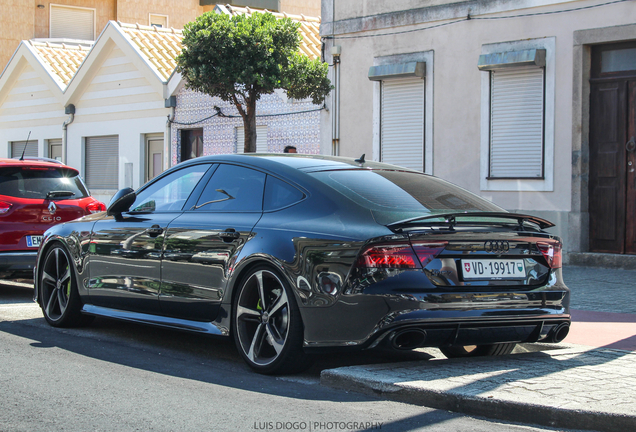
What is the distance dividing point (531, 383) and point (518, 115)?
10.1 m

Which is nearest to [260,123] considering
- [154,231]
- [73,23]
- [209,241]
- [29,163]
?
[29,163]

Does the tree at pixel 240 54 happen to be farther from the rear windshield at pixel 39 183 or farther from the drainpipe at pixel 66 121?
the drainpipe at pixel 66 121

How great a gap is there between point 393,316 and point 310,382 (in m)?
0.82

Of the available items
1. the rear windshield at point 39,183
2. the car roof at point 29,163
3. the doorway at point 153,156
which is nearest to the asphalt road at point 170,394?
the rear windshield at point 39,183

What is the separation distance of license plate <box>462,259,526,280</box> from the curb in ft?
2.47

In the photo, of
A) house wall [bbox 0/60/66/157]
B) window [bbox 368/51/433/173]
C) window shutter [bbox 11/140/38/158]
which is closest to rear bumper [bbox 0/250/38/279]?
window [bbox 368/51/433/173]

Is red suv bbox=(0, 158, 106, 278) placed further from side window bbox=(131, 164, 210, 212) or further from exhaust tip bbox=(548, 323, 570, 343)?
exhaust tip bbox=(548, 323, 570, 343)

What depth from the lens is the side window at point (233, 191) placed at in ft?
19.9

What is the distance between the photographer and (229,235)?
19.4 ft

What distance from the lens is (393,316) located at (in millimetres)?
5055

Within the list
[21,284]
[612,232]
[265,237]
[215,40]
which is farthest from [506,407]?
[215,40]

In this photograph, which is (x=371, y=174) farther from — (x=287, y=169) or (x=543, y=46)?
(x=543, y=46)

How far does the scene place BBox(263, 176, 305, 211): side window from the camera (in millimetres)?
5785

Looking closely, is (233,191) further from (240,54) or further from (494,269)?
Result: (240,54)
